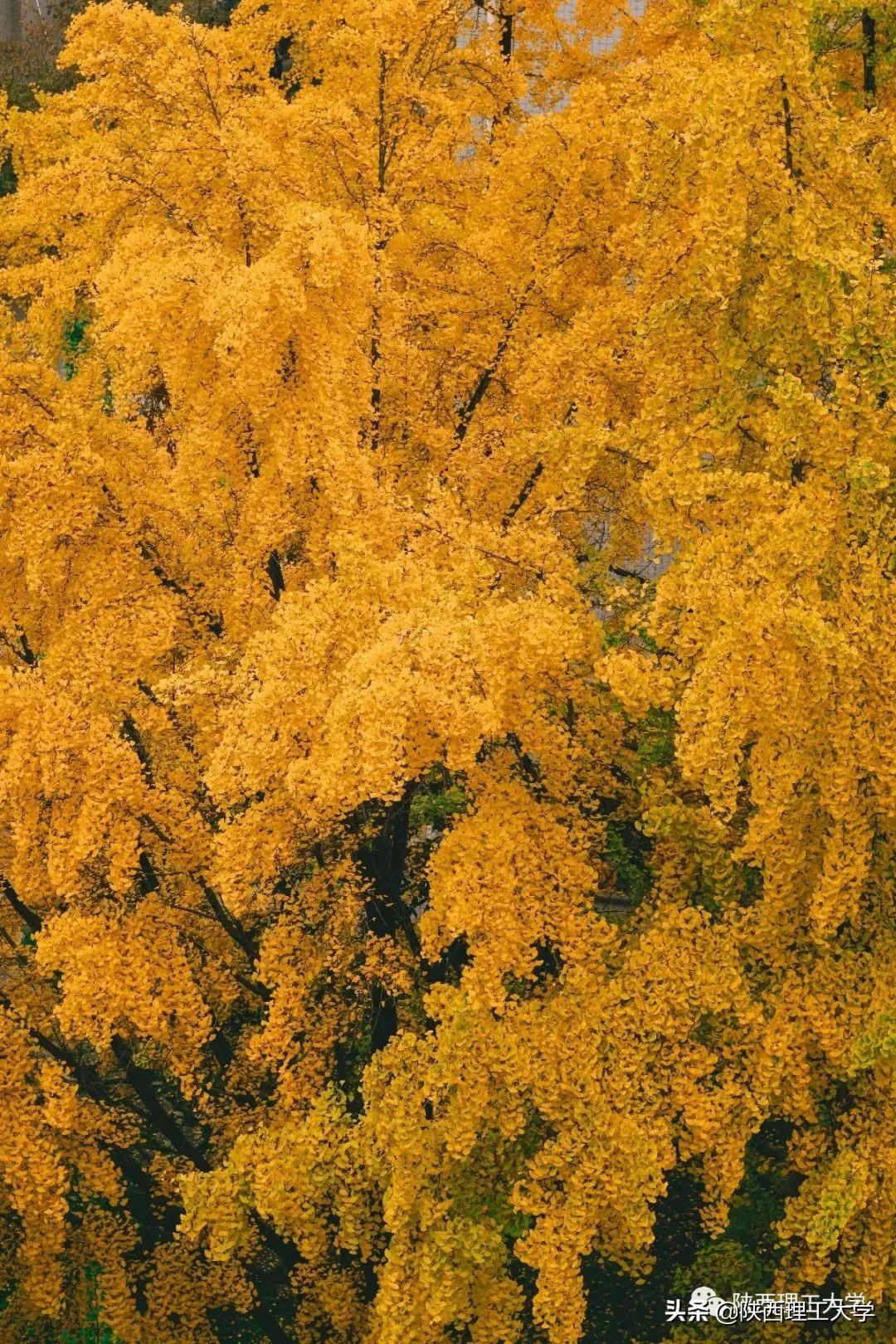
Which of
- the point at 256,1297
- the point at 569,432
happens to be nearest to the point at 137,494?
the point at 569,432

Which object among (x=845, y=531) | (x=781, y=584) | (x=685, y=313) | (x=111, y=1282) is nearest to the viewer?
(x=781, y=584)

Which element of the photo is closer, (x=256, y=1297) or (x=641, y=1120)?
(x=641, y=1120)

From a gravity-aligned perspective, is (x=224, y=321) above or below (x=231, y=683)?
above

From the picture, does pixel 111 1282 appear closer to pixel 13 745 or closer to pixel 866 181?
pixel 13 745

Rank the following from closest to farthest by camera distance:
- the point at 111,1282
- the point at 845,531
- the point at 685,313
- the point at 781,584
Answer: the point at 781,584 < the point at 845,531 < the point at 685,313 < the point at 111,1282

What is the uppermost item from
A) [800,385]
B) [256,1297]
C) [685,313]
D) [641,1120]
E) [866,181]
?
[866,181]

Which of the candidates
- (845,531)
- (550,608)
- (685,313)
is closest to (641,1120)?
(550,608)
